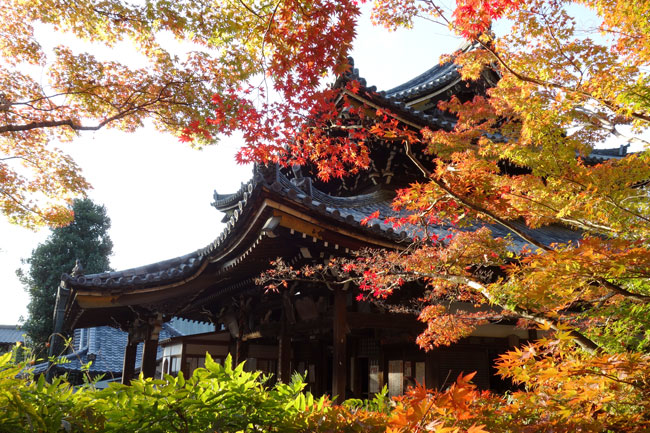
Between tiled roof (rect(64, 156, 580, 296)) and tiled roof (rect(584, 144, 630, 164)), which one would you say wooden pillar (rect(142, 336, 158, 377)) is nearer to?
tiled roof (rect(64, 156, 580, 296))

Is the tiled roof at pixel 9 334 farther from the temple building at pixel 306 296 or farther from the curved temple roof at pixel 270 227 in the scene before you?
the curved temple roof at pixel 270 227

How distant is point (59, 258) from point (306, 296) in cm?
2237

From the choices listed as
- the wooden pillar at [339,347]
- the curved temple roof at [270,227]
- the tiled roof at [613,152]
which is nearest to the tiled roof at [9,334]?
the curved temple roof at [270,227]

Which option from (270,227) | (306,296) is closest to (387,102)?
(306,296)

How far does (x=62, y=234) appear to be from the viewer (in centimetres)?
2602

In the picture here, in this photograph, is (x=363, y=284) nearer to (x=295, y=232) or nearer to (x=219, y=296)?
(x=295, y=232)

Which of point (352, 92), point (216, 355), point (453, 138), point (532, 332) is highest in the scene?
point (352, 92)

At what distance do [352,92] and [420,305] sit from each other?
4.14 meters

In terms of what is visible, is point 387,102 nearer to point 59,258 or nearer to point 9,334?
point 59,258

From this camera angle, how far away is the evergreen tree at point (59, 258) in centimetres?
2338

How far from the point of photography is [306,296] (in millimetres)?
8305

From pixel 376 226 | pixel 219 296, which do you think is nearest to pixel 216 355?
pixel 219 296

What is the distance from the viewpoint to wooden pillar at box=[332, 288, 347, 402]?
6523mm

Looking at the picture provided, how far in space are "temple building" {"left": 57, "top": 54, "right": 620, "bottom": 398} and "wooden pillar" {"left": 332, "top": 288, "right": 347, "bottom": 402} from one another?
0.02 m
